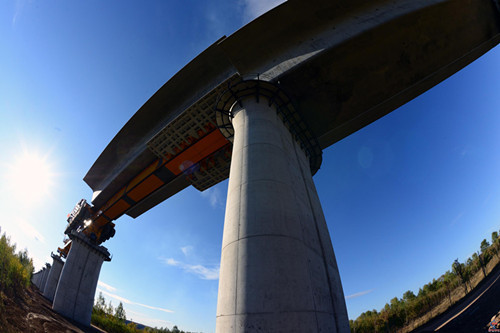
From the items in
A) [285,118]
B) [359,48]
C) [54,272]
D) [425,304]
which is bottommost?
[425,304]

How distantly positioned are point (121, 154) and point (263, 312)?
20.4 m

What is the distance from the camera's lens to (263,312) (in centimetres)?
421

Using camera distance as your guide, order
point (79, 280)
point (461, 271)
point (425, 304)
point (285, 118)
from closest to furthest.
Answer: point (285, 118) → point (79, 280) → point (425, 304) → point (461, 271)

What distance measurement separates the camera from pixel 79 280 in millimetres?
21953

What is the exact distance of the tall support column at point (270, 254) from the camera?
4.33 meters

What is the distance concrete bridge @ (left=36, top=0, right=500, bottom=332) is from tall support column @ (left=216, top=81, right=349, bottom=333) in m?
0.03

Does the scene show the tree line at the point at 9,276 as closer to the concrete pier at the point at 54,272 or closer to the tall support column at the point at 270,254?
the tall support column at the point at 270,254

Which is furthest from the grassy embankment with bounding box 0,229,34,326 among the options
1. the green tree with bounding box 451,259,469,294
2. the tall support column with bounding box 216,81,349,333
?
the green tree with bounding box 451,259,469,294

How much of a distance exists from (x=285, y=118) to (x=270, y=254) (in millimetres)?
7054

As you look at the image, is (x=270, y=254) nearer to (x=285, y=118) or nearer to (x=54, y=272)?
(x=285, y=118)

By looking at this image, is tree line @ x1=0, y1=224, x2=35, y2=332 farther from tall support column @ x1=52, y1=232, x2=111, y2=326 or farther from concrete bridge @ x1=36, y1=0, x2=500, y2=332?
concrete bridge @ x1=36, y1=0, x2=500, y2=332

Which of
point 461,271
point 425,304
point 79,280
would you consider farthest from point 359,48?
point 461,271

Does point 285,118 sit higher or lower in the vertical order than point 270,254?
higher

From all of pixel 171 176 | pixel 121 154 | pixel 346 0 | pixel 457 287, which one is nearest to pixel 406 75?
pixel 346 0
